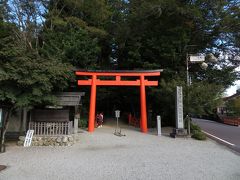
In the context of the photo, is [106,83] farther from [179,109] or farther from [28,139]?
[28,139]

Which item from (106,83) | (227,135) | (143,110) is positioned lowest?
(227,135)

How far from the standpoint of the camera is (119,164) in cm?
874

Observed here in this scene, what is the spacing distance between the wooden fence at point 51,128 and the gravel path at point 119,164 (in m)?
1.60

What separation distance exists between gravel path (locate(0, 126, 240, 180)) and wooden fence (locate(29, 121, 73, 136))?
160 centimetres

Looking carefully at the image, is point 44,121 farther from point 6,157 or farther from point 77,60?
point 77,60

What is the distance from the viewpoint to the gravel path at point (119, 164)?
7216mm

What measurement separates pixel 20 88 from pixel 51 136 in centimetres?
323

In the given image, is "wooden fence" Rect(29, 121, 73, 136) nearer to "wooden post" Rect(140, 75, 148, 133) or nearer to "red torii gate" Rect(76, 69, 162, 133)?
"red torii gate" Rect(76, 69, 162, 133)

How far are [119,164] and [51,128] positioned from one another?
21.4 feet

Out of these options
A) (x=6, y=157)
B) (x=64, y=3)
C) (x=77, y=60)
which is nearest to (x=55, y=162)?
(x=6, y=157)

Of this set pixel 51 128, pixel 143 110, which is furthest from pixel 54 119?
pixel 143 110

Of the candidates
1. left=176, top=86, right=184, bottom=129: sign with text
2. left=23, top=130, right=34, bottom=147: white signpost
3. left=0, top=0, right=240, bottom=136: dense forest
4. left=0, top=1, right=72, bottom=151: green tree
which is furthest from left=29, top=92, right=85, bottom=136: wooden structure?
left=176, top=86, right=184, bottom=129: sign with text

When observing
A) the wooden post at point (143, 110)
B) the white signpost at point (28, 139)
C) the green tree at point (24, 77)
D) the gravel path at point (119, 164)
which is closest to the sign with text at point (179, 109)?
the wooden post at point (143, 110)

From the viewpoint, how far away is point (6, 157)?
994 cm
